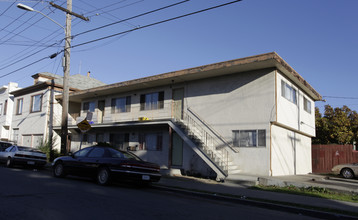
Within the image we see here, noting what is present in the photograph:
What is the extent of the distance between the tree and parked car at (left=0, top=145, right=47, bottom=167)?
23926 millimetres

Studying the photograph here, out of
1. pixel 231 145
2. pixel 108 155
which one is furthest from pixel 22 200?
pixel 231 145

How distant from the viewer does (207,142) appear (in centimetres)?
1681

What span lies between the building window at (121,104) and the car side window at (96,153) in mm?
10270

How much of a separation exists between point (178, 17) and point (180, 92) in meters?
7.82

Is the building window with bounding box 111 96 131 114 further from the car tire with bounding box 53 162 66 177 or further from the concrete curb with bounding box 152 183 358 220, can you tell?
the concrete curb with bounding box 152 183 358 220

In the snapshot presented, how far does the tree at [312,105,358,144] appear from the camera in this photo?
27.5 m

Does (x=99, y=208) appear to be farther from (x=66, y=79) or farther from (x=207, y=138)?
(x=66, y=79)

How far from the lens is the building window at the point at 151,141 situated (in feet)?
63.2

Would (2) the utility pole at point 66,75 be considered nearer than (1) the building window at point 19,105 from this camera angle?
Yes

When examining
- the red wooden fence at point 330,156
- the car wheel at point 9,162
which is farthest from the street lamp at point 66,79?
the red wooden fence at point 330,156

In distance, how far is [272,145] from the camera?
14.9m

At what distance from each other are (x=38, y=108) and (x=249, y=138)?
67.0 ft

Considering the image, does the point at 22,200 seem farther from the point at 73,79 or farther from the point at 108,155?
the point at 73,79

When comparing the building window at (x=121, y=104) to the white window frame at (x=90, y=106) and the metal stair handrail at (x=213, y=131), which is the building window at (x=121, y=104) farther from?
the metal stair handrail at (x=213, y=131)
